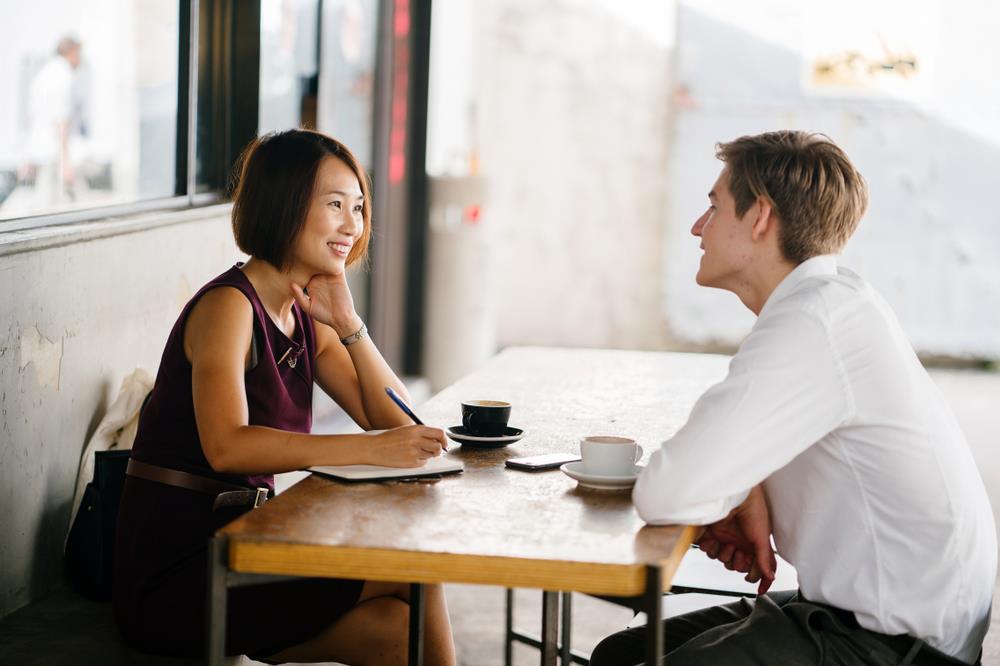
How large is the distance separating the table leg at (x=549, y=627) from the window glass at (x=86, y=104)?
1559 mm

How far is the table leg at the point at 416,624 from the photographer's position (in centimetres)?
204

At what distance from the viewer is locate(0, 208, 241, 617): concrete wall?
8.09 feet

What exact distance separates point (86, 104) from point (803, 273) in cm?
218

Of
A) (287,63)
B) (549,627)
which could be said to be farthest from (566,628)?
(287,63)

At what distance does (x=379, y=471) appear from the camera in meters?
1.85

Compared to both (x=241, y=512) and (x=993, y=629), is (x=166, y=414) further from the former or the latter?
(x=993, y=629)

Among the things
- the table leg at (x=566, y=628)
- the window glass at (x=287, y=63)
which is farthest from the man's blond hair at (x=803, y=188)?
the window glass at (x=287, y=63)

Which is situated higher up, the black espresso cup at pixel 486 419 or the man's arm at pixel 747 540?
the black espresso cup at pixel 486 419

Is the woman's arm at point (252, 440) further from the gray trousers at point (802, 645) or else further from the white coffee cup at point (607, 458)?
the gray trousers at point (802, 645)

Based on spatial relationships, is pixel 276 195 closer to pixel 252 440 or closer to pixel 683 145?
pixel 252 440

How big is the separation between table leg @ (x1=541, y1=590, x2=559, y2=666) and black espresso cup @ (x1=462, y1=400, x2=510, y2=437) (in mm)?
292

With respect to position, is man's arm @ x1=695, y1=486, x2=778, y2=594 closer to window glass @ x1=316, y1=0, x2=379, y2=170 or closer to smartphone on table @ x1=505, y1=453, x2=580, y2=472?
smartphone on table @ x1=505, y1=453, x2=580, y2=472

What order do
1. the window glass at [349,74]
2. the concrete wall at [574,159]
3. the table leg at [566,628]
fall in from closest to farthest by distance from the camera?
the table leg at [566,628]
the window glass at [349,74]
the concrete wall at [574,159]

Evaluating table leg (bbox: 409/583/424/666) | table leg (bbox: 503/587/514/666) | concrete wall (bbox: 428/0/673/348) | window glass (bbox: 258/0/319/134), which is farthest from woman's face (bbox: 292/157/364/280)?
concrete wall (bbox: 428/0/673/348)
